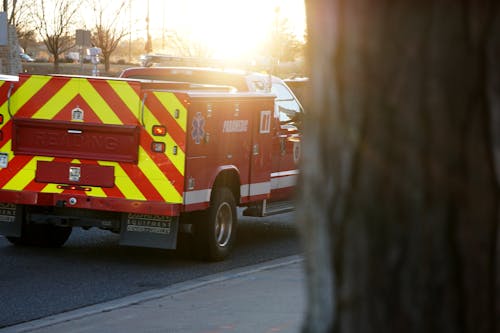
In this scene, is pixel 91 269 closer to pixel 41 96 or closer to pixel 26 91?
pixel 41 96

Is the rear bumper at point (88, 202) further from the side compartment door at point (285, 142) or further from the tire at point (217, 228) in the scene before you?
the side compartment door at point (285, 142)

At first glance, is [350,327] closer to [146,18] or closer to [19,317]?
[19,317]

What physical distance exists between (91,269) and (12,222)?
1.29 metres

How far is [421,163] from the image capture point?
230cm

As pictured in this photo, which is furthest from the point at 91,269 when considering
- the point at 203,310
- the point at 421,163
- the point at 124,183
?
the point at 421,163

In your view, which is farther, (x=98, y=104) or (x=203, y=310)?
(x=98, y=104)

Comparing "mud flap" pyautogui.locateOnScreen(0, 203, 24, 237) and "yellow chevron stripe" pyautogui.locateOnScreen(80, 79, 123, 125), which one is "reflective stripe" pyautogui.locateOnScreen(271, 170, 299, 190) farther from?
"mud flap" pyautogui.locateOnScreen(0, 203, 24, 237)

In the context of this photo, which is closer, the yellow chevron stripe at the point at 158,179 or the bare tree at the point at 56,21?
the yellow chevron stripe at the point at 158,179

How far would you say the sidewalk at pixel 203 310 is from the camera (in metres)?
7.66

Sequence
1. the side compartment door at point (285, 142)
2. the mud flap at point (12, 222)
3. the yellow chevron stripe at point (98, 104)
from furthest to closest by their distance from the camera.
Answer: the side compartment door at point (285, 142) < the mud flap at point (12, 222) < the yellow chevron stripe at point (98, 104)

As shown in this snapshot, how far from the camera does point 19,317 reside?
849cm

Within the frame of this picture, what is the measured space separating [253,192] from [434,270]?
1050 centimetres

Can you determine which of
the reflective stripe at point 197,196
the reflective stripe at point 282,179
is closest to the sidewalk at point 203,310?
the reflective stripe at point 197,196

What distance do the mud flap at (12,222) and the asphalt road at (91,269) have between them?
8.9 inches
